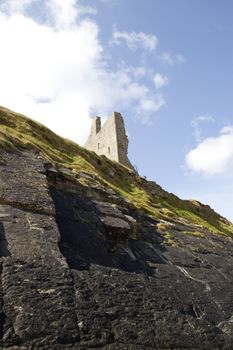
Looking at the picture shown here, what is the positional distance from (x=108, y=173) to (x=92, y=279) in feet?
53.0

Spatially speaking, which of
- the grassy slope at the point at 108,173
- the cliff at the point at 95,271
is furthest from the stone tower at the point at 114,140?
the cliff at the point at 95,271

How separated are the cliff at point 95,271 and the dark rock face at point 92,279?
2 centimetres

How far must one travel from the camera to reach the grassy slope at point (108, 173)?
60.9ft

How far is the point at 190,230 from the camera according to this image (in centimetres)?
1723

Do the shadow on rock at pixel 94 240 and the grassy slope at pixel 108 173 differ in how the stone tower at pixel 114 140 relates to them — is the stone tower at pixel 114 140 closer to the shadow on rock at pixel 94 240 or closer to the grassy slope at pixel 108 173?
the grassy slope at pixel 108 173

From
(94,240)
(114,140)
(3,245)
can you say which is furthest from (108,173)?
(114,140)

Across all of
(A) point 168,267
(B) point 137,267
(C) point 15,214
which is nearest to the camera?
(C) point 15,214

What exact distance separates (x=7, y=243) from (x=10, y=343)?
2569 mm

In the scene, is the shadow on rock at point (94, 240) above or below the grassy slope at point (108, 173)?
below

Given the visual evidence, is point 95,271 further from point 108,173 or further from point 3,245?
point 108,173

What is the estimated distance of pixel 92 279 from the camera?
8141 millimetres

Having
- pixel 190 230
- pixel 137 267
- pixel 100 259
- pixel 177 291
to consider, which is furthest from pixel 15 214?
pixel 190 230

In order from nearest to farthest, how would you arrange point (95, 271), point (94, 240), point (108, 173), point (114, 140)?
point (95, 271) → point (94, 240) → point (108, 173) → point (114, 140)

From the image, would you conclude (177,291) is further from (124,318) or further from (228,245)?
(228,245)
